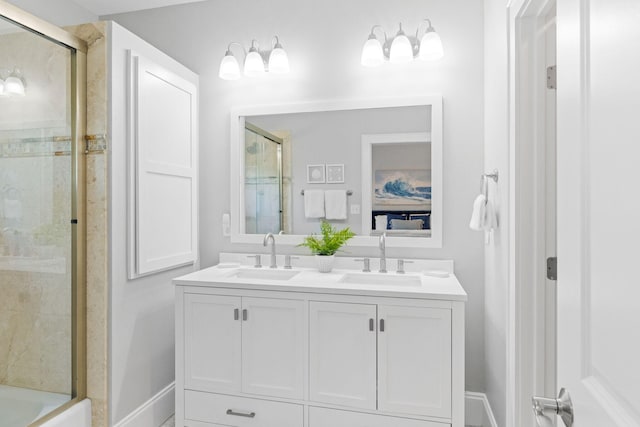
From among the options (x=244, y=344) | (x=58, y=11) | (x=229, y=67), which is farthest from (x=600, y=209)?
(x=58, y=11)

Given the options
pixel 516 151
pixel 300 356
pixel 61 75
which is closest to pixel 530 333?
pixel 516 151

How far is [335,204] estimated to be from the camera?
101 inches

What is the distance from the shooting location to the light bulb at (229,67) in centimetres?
261

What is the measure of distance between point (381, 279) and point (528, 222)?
0.96m

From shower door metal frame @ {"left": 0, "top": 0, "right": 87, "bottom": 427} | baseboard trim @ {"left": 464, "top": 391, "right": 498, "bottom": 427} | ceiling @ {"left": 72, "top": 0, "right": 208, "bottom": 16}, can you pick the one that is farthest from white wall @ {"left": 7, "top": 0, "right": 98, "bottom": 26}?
baseboard trim @ {"left": 464, "top": 391, "right": 498, "bottom": 427}

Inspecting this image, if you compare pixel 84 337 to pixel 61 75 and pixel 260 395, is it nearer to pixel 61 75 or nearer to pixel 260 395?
pixel 260 395

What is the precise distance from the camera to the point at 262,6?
2695 millimetres

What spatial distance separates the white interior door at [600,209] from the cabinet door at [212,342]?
1689 mm

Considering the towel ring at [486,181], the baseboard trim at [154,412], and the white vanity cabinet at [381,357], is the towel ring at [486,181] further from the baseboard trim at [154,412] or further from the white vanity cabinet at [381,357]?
the baseboard trim at [154,412]

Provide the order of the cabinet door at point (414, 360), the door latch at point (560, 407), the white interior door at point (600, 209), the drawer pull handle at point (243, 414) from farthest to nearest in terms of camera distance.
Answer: the drawer pull handle at point (243, 414) → the cabinet door at point (414, 360) → the door latch at point (560, 407) → the white interior door at point (600, 209)

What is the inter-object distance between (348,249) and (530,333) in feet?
4.05

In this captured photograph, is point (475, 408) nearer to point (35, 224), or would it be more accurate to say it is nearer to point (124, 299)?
point (124, 299)

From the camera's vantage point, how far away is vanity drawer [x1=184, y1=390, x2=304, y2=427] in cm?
204

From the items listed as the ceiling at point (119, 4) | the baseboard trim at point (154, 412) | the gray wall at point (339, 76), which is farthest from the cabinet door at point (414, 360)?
the ceiling at point (119, 4)
